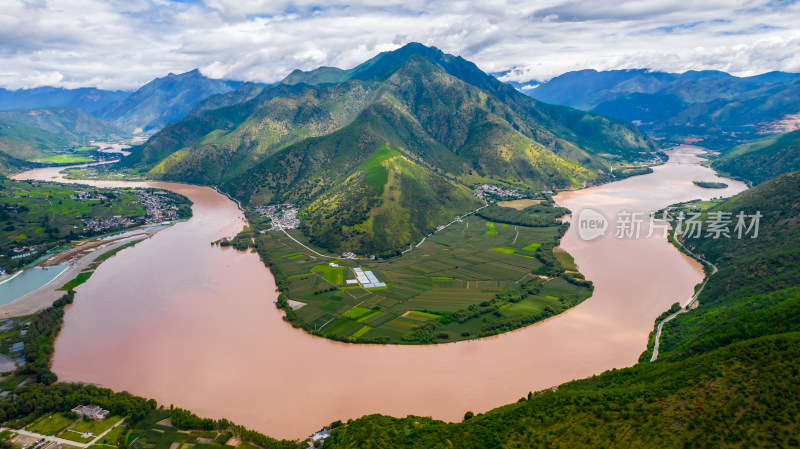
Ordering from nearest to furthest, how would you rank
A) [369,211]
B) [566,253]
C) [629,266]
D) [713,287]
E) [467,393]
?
1. [467,393]
2. [713,287]
3. [629,266]
4. [566,253]
5. [369,211]

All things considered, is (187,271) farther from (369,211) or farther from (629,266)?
(629,266)

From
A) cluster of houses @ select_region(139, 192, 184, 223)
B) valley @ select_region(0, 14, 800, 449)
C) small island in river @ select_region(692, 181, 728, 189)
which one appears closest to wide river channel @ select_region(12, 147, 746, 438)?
valley @ select_region(0, 14, 800, 449)

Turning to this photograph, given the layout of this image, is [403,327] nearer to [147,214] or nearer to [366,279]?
[366,279]

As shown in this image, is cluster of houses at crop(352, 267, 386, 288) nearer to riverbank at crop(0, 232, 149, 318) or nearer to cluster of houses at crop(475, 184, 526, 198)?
riverbank at crop(0, 232, 149, 318)

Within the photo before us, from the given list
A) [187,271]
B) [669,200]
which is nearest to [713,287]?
[669,200]

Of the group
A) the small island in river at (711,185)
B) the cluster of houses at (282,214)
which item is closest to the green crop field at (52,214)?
the cluster of houses at (282,214)

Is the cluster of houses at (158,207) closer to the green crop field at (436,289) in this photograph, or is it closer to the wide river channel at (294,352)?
the wide river channel at (294,352)

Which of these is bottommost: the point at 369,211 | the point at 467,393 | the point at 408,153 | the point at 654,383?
the point at 467,393
